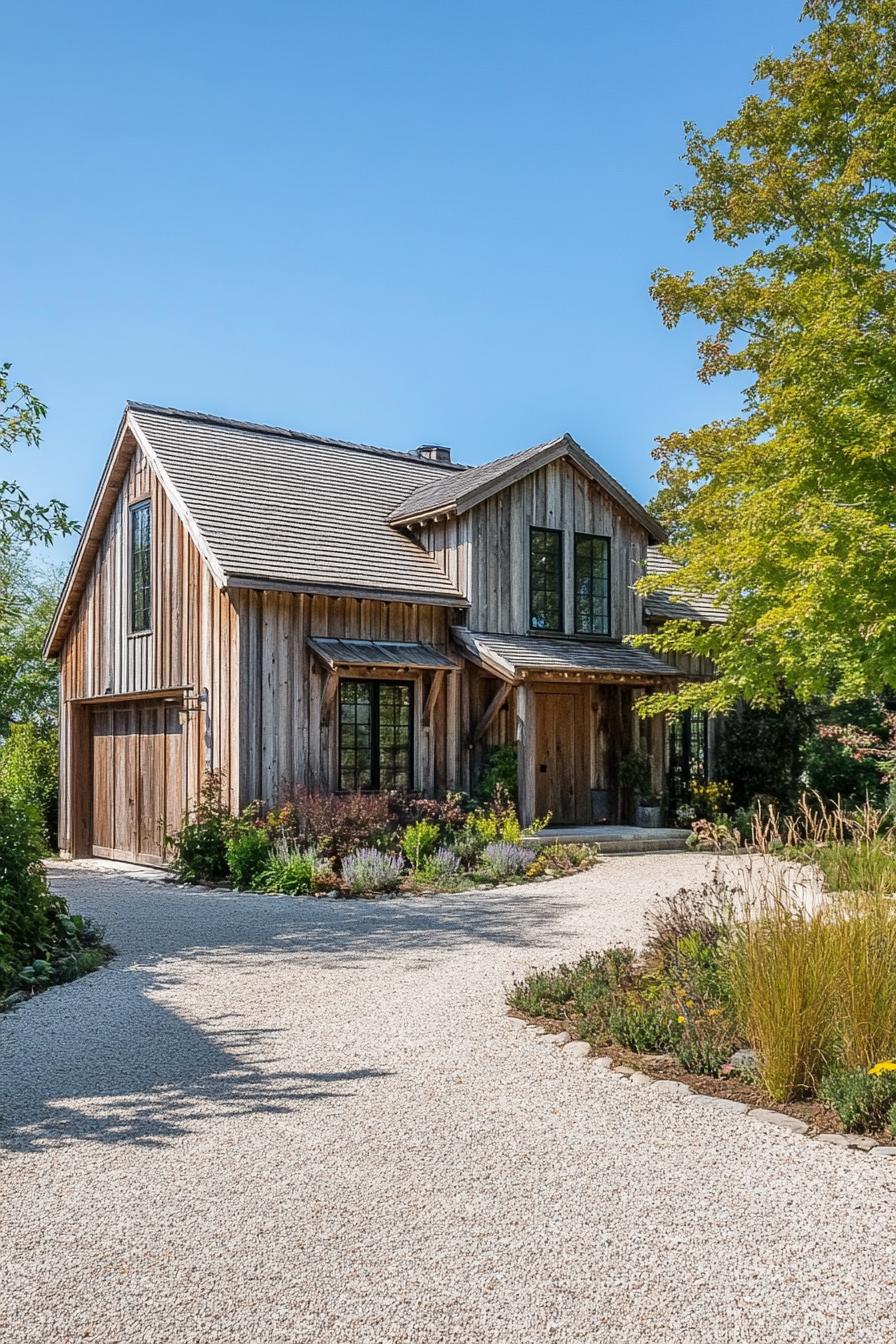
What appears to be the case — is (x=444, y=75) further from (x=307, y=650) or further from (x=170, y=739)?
(x=170, y=739)

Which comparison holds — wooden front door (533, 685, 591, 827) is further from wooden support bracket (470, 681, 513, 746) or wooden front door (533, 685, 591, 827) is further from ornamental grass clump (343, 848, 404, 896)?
ornamental grass clump (343, 848, 404, 896)

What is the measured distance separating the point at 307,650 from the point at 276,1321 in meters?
12.9

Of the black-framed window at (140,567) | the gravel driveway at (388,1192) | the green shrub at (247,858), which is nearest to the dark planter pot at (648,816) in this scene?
the green shrub at (247,858)

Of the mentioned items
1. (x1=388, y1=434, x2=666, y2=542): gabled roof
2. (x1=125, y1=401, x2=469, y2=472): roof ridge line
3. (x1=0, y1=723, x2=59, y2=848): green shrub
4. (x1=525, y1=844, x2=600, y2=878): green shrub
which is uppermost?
(x1=125, y1=401, x2=469, y2=472): roof ridge line

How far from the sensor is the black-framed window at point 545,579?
733 inches

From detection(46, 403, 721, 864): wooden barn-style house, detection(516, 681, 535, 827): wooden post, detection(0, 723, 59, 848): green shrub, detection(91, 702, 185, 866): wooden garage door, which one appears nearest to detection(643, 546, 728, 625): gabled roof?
detection(46, 403, 721, 864): wooden barn-style house

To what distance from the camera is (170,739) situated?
680 inches

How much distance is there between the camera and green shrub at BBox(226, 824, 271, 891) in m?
14.0

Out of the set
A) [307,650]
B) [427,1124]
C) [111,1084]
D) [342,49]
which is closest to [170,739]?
[307,650]

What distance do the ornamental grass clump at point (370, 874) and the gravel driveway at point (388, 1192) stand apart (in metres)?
5.46

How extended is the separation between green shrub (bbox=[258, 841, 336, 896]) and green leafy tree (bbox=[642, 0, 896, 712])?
6569mm

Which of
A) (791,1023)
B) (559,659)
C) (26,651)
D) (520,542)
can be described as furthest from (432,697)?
(791,1023)

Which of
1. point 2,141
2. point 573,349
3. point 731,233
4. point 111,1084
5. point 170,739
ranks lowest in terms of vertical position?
point 111,1084

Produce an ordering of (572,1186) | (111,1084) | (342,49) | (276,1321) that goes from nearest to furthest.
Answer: (276,1321) < (572,1186) < (111,1084) < (342,49)
